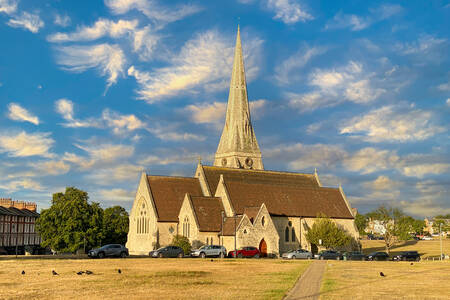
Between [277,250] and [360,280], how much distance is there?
35.5 meters

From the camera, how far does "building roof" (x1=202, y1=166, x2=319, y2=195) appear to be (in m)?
78.3

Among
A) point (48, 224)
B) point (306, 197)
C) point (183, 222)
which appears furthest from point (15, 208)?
point (306, 197)

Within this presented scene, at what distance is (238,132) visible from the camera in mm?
97312

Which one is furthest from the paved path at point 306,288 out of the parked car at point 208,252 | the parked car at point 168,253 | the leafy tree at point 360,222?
the leafy tree at point 360,222

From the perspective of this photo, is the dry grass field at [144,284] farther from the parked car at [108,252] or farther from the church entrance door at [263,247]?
the church entrance door at [263,247]

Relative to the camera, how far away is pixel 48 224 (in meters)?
74.8

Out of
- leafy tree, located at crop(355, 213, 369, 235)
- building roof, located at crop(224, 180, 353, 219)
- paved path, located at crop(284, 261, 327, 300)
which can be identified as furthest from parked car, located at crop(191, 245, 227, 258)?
leafy tree, located at crop(355, 213, 369, 235)

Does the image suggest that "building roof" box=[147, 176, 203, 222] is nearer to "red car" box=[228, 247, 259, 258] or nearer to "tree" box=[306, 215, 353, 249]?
"red car" box=[228, 247, 259, 258]

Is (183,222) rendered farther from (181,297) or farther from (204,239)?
(181,297)

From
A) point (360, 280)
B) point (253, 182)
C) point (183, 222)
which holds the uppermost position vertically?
point (253, 182)

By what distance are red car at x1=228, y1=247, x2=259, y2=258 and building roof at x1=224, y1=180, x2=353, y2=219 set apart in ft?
33.2

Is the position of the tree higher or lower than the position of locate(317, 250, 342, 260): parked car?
higher

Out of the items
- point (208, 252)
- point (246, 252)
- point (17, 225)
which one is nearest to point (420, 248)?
point (246, 252)

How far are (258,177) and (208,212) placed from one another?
16033mm
